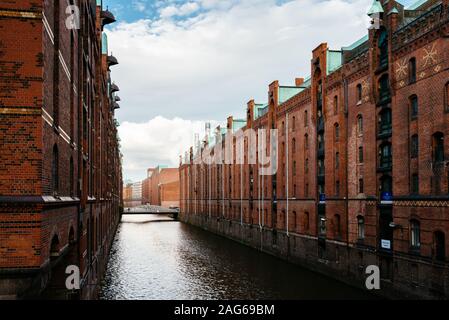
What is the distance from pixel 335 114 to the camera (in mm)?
30922

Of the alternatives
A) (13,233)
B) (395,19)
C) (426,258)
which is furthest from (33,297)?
(395,19)

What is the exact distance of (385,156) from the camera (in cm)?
2492

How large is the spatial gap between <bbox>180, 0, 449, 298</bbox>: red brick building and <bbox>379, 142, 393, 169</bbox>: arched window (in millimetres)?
65

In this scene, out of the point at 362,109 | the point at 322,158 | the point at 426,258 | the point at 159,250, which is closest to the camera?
the point at 426,258

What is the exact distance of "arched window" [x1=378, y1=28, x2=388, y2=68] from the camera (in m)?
24.8

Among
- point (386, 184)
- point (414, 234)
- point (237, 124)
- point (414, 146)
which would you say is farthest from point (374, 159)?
point (237, 124)

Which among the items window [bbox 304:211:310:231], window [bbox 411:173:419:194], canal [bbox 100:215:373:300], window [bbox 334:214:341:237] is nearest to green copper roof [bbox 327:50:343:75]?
window [bbox 334:214:341:237]

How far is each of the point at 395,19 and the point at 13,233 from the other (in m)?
22.0

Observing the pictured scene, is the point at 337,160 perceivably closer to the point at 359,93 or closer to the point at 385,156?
the point at 359,93

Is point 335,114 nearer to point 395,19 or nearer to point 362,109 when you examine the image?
point 362,109

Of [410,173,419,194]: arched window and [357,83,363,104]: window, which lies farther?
[357,83,363,104]: window

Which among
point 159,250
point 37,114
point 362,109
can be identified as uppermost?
point 362,109

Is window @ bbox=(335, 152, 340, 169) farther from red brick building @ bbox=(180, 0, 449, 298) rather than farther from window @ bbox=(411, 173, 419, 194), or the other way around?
window @ bbox=(411, 173, 419, 194)

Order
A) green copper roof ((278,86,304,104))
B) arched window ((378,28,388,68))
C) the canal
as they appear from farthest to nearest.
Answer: green copper roof ((278,86,304,104))
the canal
arched window ((378,28,388,68))
